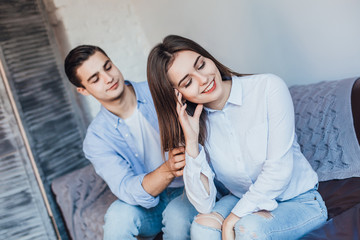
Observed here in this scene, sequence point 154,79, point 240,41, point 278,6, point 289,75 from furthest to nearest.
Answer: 1. point 240,41
2. point 289,75
3. point 278,6
4. point 154,79

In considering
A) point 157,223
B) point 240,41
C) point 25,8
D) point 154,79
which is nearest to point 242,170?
point 154,79

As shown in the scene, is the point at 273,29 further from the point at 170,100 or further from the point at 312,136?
the point at 170,100

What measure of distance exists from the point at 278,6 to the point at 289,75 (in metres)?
0.44

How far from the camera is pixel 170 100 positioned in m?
1.65

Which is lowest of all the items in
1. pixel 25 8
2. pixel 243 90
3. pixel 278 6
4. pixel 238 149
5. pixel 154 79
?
pixel 238 149

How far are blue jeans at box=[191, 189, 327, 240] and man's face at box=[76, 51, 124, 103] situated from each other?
0.89 meters

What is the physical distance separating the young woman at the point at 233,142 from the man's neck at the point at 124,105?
0.53 metres

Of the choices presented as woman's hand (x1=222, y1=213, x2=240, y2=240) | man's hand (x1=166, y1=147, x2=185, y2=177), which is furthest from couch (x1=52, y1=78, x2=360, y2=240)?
man's hand (x1=166, y1=147, x2=185, y2=177)

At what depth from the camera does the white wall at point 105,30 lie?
3.18m

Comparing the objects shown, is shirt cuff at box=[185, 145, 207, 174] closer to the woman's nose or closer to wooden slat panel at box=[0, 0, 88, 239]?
the woman's nose

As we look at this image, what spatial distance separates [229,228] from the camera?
1.51 meters

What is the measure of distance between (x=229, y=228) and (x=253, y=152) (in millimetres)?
319

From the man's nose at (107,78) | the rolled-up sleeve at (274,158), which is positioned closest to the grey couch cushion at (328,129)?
the rolled-up sleeve at (274,158)

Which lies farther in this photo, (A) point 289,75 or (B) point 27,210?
(B) point 27,210
